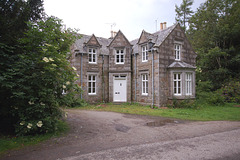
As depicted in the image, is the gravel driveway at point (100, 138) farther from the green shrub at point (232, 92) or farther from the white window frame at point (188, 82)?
the green shrub at point (232, 92)

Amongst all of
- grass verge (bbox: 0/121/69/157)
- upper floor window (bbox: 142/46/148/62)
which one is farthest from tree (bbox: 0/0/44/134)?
upper floor window (bbox: 142/46/148/62)

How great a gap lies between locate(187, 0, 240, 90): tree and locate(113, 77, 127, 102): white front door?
12.0 metres

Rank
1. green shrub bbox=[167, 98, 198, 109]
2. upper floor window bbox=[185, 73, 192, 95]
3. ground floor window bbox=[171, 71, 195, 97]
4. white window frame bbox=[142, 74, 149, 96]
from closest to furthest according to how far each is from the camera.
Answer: green shrub bbox=[167, 98, 198, 109], ground floor window bbox=[171, 71, 195, 97], upper floor window bbox=[185, 73, 192, 95], white window frame bbox=[142, 74, 149, 96]

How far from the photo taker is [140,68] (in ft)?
54.6

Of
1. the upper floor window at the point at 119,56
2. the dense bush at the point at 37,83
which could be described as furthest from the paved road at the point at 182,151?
the upper floor window at the point at 119,56

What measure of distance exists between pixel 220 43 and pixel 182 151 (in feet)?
74.1

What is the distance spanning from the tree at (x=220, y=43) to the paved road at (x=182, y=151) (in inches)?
679

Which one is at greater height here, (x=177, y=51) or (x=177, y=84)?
Answer: (x=177, y=51)

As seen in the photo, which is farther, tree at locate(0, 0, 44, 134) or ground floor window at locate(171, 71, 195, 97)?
ground floor window at locate(171, 71, 195, 97)

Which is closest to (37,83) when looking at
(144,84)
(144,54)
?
(144,84)

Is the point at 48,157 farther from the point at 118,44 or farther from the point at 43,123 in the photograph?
the point at 118,44

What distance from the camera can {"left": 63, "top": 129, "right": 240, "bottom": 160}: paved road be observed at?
14.7 ft

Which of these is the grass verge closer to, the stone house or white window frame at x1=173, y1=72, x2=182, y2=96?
the stone house

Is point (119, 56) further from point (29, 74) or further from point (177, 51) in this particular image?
point (29, 74)
